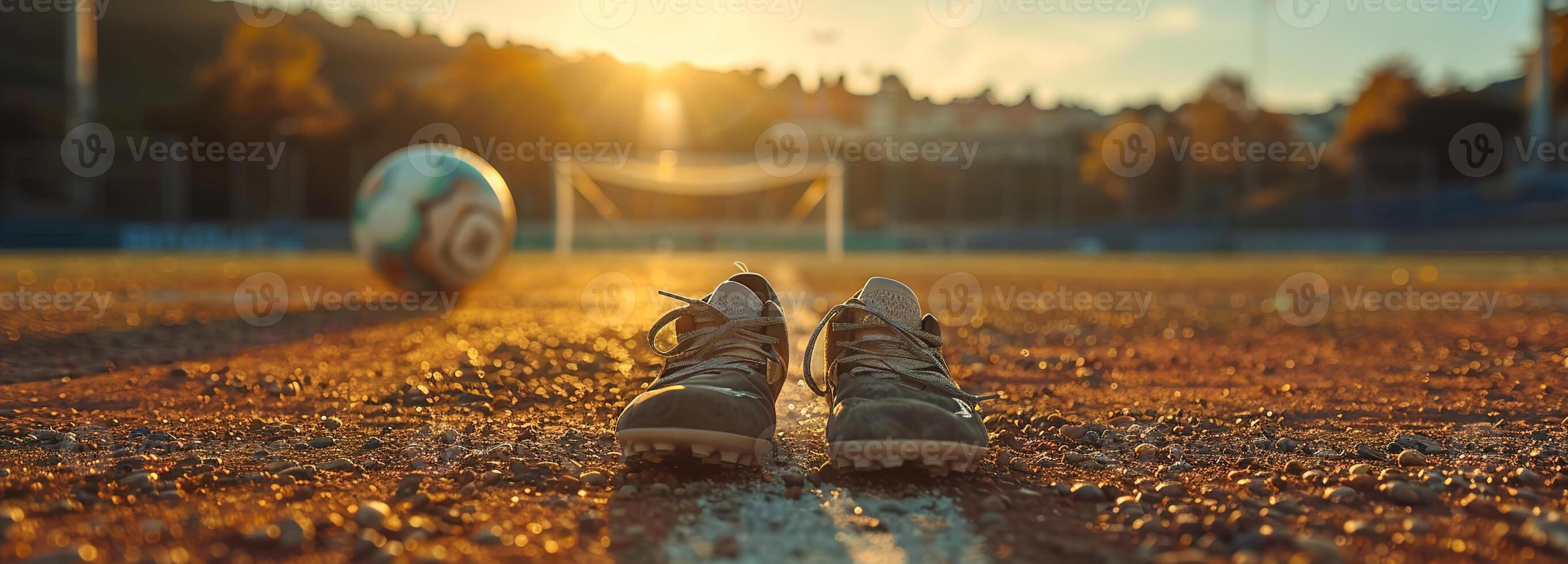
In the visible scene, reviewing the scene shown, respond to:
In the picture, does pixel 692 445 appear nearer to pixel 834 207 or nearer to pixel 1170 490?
pixel 1170 490

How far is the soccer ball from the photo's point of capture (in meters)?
6.32

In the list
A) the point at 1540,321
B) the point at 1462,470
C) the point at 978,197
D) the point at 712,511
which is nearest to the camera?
the point at 712,511

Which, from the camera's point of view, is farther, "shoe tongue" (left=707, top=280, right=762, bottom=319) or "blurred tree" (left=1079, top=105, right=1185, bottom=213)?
"blurred tree" (left=1079, top=105, right=1185, bottom=213)

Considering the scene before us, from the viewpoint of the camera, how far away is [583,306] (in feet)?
22.3

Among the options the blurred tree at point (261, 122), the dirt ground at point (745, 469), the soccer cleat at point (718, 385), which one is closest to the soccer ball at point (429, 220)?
the dirt ground at point (745, 469)

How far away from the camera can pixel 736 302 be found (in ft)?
7.21

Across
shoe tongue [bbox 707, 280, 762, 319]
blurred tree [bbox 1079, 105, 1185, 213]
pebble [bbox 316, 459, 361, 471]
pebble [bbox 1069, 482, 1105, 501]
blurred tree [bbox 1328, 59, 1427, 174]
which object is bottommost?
pebble [bbox 316, 459, 361, 471]

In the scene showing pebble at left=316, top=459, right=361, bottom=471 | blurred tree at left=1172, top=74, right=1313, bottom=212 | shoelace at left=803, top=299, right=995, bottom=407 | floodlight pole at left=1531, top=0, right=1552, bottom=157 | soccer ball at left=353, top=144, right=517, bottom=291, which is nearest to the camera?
pebble at left=316, top=459, right=361, bottom=471

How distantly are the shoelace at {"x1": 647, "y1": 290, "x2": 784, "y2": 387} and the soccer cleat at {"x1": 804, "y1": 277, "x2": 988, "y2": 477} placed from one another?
4.7 inches

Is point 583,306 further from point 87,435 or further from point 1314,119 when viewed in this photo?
point 1314,119

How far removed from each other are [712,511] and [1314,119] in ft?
253

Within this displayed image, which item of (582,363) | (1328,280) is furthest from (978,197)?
(582,363)

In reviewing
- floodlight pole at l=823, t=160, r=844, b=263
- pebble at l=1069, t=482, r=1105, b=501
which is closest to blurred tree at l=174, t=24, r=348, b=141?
floodlight pole at l=823, t=160, r=844, b=263

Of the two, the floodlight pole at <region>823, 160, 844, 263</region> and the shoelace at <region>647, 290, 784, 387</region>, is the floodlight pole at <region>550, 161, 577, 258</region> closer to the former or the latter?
the floodlight pole at <region>823, 160, 844, 263</region>
